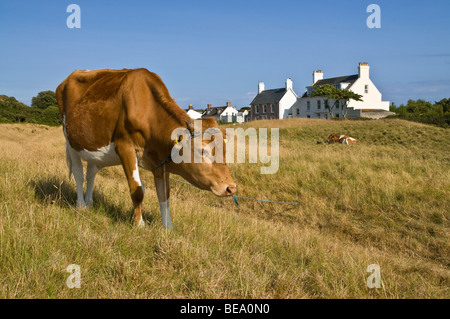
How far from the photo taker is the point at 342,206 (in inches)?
368

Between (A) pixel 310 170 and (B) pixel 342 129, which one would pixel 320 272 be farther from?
(B) pixel 342 129

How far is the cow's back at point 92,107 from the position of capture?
5.54 m

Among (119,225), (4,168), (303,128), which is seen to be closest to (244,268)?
(119,225)

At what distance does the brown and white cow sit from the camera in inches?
186

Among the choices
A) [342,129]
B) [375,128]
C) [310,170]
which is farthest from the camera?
[342,129]

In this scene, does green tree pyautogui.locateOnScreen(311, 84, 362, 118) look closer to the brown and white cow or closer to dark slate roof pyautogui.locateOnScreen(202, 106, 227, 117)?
dark slate roof pyautogui.locateOnScreen(202, 106, 227, 117)

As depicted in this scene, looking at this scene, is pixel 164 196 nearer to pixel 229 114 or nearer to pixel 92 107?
pixel 92 107

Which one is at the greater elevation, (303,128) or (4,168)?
(303,128)

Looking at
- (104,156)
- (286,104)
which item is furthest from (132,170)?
(286,104)

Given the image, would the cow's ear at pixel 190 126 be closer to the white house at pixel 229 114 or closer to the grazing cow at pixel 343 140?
the grazing cow at pixel 343 140

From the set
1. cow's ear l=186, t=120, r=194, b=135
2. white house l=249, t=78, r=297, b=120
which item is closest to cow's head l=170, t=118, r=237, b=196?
cow's ear l=186, t=120, r=194, b=135

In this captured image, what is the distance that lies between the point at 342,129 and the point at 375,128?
10.9 ft

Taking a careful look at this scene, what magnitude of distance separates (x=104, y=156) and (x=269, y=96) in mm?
78617
